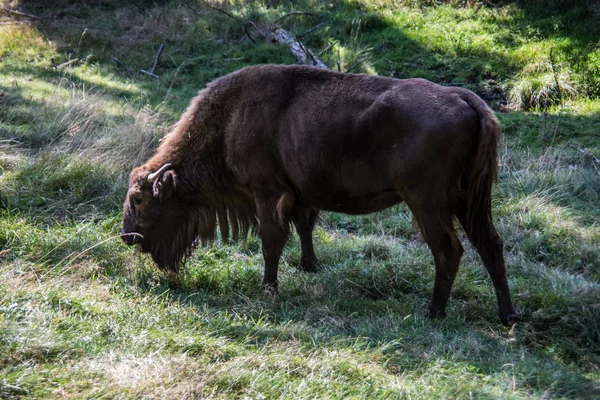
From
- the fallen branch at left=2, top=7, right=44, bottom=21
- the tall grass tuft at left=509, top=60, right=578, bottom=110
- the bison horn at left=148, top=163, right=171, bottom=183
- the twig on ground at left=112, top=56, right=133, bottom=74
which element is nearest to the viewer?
the bison horn at left=148, top=163, right=171, bottom=183

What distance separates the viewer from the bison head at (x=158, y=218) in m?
6.58

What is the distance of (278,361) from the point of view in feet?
14.2

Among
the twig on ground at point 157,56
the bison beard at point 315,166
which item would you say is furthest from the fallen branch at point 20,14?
the bison beard at point 315,166

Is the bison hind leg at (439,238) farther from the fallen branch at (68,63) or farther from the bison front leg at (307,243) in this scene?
the fallen branch at (68,63)

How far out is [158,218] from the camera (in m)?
6.70

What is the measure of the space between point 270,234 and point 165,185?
3.98 ft

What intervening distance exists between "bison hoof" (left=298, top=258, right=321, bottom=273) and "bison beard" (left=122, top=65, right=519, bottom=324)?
0.02 meters

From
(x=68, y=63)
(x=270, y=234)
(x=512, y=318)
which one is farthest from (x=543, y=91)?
(x=68, y=63)

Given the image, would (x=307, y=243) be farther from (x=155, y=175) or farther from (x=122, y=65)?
(x=122, y=65)

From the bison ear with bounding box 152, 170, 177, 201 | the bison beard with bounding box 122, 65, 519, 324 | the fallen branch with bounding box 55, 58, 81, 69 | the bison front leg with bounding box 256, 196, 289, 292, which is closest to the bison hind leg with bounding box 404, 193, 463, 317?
the bison beard with bounding box 122, 65, 519, 324

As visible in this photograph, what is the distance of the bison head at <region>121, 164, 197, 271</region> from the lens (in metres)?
6.58

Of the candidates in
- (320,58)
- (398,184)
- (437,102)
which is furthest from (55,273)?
(320,58)

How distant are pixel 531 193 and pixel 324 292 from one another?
12.0ft

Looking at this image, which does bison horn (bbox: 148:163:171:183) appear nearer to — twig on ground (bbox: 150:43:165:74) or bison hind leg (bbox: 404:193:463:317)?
bison hind leg (bbox: 404:193:463:317)
